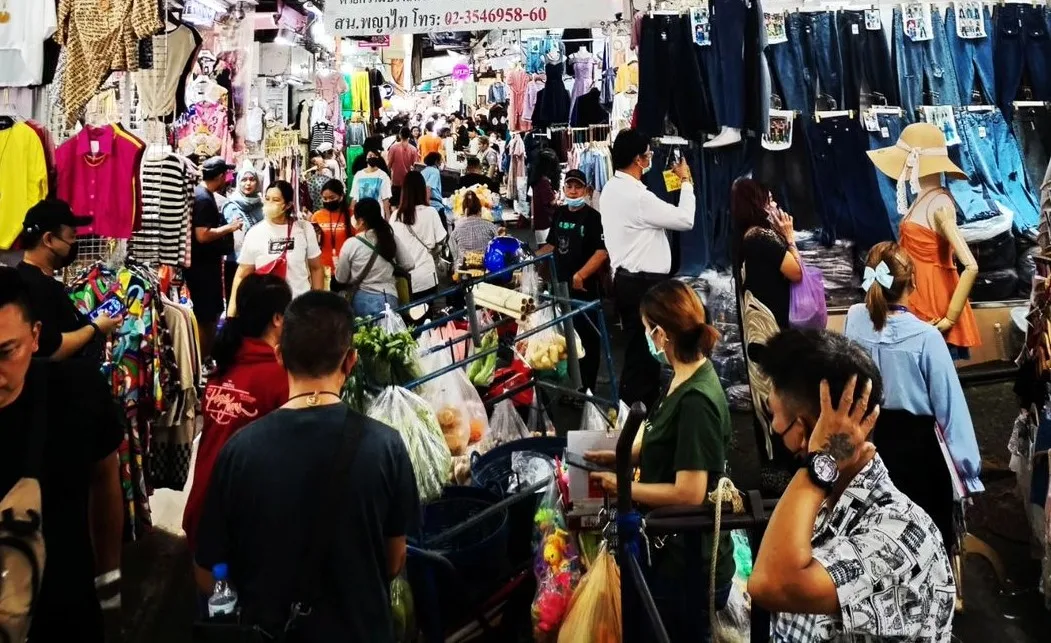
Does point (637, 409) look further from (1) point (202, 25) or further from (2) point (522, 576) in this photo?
(1) point (202, 25)

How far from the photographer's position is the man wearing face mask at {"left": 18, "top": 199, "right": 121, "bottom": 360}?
11.8 ft

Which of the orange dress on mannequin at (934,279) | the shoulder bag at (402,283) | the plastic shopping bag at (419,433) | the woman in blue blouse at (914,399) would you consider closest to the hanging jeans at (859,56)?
the orange dress on mannequin at (934,279)

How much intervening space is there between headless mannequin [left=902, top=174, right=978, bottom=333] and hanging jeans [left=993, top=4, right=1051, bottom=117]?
183 cm

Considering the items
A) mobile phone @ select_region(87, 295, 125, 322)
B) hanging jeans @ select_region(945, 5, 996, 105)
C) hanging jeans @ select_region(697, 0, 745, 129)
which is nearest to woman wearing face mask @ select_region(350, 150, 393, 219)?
hanging jeans @ select_region(697, 0, 745, 129)

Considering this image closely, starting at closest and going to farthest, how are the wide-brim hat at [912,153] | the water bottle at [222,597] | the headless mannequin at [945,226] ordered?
the water bottle at [222,597] → the headless mannequin at [945,226] → the wide-brim hat at [912,153]

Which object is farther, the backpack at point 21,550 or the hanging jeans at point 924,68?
the hanging jeans at point 924,68

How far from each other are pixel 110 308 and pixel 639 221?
9.55 feet

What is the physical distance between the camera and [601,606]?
2588mm

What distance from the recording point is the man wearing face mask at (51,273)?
141 inches

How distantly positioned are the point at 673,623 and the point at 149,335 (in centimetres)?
304

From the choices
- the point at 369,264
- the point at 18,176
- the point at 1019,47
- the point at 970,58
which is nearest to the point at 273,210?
the point at 369,264

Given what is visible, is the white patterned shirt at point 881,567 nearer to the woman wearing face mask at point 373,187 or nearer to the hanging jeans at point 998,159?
the hanging jeans at point 998,159

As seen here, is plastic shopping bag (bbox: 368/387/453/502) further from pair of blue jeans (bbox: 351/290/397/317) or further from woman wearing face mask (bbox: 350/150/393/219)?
woman wearing face mask (bbox: 350/150/393/219)

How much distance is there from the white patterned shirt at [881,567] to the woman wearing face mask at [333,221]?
583 cm
